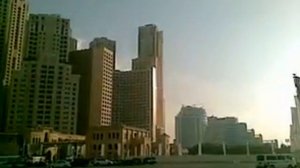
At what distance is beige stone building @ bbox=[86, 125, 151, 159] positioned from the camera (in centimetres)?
6556

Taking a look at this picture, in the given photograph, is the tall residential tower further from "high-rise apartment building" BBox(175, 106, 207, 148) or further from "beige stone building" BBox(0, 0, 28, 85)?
"high-rise apartment building" BBox(175, 106, 207, 148)

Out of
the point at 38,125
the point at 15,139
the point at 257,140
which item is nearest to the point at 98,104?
the point at 38,125

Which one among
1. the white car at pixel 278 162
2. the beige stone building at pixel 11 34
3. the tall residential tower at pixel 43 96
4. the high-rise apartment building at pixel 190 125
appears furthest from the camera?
the high-rise apartment building at pixel 190 125

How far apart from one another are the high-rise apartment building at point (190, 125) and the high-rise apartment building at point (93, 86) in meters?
23.2

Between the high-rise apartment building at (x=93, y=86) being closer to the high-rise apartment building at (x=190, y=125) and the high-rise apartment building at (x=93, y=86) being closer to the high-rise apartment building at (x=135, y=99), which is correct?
the high-rise apartment building at (x=135, y=99)

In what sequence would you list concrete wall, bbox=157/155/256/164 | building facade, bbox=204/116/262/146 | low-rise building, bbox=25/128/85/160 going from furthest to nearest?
building facade, bbox=204/116/262/146
low-rise building, bbox=25/128/85/160
concrete wall, bbox=157/155/256/164

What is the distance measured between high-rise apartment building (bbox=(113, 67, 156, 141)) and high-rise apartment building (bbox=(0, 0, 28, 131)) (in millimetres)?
24057

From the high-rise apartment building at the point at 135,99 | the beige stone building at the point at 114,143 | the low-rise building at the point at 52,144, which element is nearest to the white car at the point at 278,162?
the beige stone building at the point at 114,143

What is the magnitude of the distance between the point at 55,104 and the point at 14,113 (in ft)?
21.9

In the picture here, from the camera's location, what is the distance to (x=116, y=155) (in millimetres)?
64812

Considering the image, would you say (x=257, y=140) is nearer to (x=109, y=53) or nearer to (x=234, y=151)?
(x=234, y=151)

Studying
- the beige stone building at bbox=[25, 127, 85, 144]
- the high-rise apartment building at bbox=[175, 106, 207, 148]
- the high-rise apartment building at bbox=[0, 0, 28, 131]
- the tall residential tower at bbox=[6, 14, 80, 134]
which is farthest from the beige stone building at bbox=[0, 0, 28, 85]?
the high-rise apartment building at bbox=[175, 106, 207, 148]

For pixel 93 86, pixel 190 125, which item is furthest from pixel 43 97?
pixel 190 125

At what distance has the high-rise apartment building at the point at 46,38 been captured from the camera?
3187 inches
